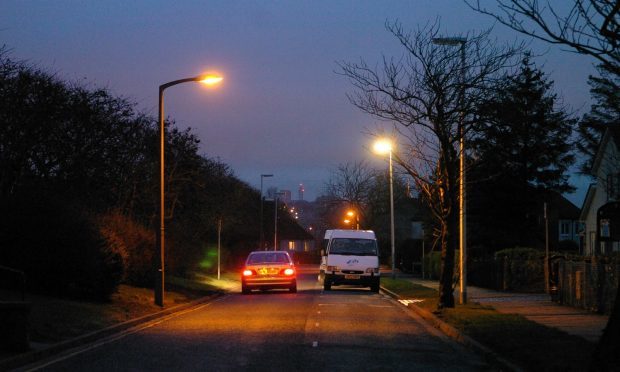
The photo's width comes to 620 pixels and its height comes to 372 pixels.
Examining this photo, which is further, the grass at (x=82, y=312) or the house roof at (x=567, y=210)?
the house roof at (x=567, y=210)

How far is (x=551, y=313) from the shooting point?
21422 millimetres

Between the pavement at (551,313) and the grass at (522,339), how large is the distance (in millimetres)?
436

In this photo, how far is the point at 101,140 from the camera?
29734 mm

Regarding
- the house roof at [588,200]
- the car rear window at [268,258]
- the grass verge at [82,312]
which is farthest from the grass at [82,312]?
the house roof at [588,200]

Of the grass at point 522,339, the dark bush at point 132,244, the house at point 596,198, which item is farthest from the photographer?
the house at point 596,198

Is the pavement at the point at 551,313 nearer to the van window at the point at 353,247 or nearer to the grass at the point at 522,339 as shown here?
the grass at the point at 522,339

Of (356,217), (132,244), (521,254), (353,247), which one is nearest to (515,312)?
(132,244)

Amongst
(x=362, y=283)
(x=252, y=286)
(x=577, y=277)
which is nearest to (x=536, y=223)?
(x=362, y=283)

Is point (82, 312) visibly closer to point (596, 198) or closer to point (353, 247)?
point (353, 247)

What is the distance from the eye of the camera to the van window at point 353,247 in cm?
3731

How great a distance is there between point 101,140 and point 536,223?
32.8 m

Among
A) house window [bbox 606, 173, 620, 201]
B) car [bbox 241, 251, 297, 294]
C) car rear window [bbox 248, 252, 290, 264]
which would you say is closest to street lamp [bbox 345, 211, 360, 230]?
car rear window [bbox 248, 252, 290, 264]

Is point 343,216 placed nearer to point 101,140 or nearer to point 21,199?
point 101,140

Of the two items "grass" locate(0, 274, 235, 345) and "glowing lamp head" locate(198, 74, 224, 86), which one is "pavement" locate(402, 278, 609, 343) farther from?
"glowing lamp head" locate(198, 74, 224, 86)
